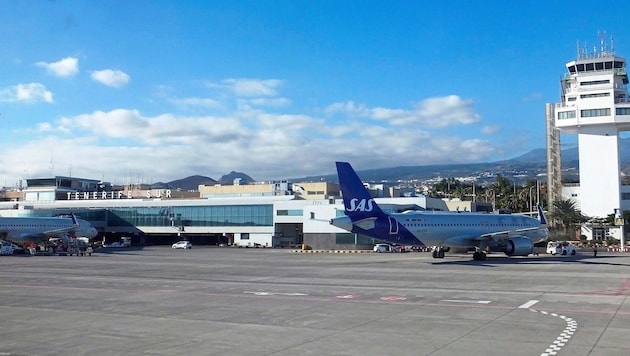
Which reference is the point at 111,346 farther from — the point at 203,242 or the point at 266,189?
the point at 266,189

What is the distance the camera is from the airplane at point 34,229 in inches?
2736

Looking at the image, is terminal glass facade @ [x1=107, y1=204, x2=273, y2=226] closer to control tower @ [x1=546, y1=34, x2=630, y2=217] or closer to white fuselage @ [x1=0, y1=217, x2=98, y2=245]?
white fuselage @ [x1=0, y1=217, x2=98, y2=245]

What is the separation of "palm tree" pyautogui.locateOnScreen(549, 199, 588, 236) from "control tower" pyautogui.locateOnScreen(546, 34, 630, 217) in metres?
4.84

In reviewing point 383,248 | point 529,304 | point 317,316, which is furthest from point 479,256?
point 317,316

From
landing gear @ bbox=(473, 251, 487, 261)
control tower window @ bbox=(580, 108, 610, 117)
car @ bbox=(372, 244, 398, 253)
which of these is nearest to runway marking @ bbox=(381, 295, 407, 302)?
landing gear @ bbox=(473, 251, 487, 261)

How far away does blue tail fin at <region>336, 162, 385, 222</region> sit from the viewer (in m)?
42.1

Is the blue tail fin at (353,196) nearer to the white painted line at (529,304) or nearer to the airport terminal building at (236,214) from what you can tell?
the white painted line at (529,304)

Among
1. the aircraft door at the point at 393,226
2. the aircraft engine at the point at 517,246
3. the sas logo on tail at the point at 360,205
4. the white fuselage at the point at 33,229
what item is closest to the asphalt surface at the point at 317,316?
the sas logo on tail at the point at 360,205

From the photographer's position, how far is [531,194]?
114m

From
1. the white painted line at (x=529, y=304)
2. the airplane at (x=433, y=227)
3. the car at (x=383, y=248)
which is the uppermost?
the airplane at (x=433, y=227)

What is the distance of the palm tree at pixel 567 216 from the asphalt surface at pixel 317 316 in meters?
62.8

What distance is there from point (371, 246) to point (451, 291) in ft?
163

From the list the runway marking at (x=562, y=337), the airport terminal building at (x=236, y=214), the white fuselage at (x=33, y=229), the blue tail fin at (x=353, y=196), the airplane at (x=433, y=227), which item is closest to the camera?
the runway marking at (x=562, y=337)

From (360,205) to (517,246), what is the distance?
49.6 feet
